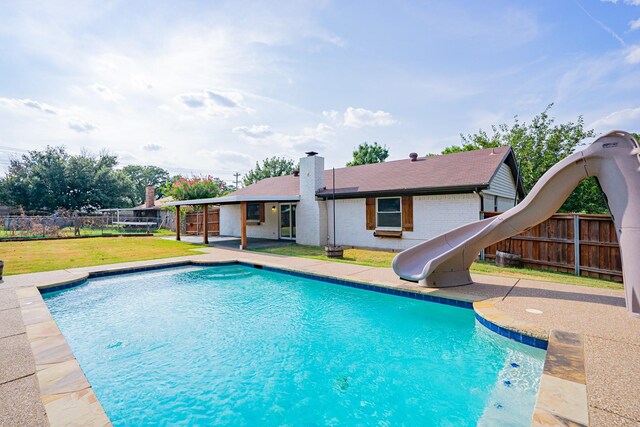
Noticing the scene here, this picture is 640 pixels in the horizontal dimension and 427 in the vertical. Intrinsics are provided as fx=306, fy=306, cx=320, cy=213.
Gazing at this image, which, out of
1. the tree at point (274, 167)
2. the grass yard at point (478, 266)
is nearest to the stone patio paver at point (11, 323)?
the grass yard at point (478, 266)

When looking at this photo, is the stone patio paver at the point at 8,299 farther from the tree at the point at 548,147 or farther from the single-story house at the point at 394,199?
Result: the tree at the point at 548,147

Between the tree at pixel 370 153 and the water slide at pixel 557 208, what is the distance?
3127cm

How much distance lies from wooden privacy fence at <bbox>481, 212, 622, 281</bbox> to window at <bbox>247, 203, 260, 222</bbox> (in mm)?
Result: 12851

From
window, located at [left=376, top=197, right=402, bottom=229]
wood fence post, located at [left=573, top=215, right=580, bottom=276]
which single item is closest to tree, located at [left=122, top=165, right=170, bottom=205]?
window, located at [left=376, top=197, right=402, bottom=229]

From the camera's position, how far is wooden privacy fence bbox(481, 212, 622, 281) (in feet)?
24.0

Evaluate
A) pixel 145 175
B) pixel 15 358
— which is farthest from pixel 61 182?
pixel 15 358

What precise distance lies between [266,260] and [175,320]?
16.4ft

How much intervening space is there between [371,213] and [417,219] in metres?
2.01

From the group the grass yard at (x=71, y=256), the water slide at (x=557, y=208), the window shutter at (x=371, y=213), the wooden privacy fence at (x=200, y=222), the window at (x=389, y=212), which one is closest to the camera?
the water slide at (x=557, y=208)

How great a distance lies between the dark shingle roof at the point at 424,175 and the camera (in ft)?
35.3

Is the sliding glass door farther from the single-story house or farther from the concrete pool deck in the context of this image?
the concrete pool deck

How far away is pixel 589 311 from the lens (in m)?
4.89

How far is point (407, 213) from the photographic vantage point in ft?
39.0

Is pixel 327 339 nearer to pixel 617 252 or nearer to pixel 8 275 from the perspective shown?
pixel 617 252
